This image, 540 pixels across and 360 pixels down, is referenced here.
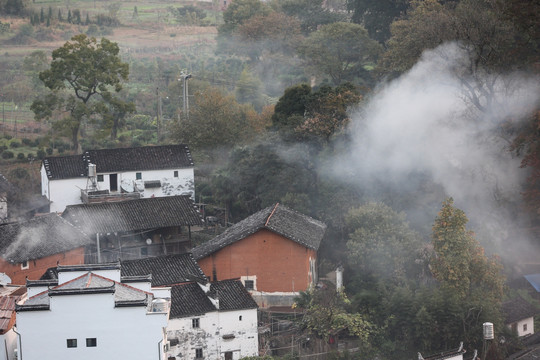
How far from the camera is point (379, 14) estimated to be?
47500 mm

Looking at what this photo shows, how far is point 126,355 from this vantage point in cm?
2142

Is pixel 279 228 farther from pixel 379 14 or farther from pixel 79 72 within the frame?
pixel 379 14

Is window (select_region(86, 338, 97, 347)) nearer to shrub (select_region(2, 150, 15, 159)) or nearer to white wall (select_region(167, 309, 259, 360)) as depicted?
white wall (select_region(167, 309, 259, 360))

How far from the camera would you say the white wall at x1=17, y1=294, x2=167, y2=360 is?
21172mm

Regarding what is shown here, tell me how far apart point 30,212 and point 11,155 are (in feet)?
22.5

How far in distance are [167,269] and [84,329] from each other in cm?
532

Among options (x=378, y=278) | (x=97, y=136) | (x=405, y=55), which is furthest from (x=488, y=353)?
(x=97, y=136)

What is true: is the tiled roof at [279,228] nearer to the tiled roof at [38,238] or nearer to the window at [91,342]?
the tiled roof at [38,238]

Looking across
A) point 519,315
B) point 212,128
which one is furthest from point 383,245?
point 212,128

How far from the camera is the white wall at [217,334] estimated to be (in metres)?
24.2

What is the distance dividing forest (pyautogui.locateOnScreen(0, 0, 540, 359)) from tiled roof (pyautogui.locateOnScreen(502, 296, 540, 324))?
78cm

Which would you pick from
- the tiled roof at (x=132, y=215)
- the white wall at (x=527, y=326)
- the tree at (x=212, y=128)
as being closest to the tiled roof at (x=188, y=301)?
the tiled roof at (x=132, y=215)

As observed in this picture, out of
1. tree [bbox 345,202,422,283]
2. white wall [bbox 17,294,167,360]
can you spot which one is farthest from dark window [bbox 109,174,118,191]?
white wall [bbox 17,294,167,360]

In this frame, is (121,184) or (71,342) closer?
(71,342)
